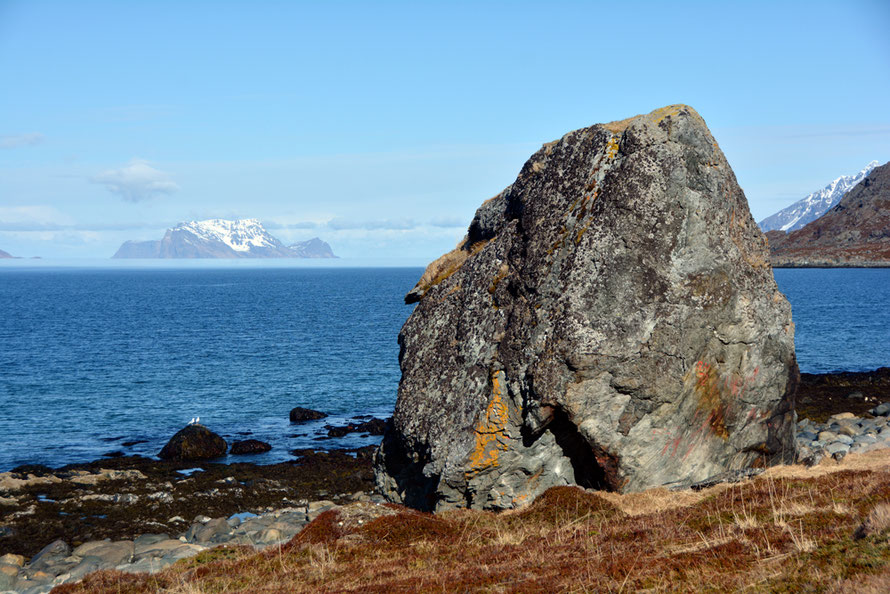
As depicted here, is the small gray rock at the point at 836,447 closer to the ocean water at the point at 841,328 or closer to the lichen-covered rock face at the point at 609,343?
the lichen-covered rock face at the point at 609,343

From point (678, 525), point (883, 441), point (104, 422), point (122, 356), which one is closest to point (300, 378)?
point (104, 422)

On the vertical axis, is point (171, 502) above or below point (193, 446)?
below

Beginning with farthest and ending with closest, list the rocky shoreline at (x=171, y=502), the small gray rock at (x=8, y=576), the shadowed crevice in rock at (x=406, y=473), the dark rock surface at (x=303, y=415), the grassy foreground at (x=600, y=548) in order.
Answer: the dark rock surface at (x=303, y=415)
the rocky shoreline at (x=171, y=502)
the shadowed crevice in rock at (x=406, y=473)
the small gray rock at (x=8, y=576)
the grassy foreground at (x=600, y=548)

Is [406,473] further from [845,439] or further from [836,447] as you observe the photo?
[845,439]

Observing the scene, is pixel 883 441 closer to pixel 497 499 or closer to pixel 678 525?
pixel 497 499

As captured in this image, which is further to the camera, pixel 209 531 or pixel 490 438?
pixel 209 531

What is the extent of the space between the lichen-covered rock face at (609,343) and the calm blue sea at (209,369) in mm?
20133

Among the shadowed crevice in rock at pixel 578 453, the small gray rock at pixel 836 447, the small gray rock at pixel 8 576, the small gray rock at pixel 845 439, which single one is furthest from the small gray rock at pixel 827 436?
the small gray rock at pixel 8 576

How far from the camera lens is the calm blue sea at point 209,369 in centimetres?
3944

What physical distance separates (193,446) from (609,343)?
82.8 feet

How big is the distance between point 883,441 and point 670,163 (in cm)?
1594

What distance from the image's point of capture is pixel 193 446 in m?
34.4

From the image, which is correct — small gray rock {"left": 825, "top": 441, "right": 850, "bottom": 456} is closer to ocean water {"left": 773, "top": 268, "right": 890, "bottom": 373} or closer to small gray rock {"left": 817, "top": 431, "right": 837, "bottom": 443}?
small gray rock {"left": 817, "top": 431, "right": 837, "bottom": 443}

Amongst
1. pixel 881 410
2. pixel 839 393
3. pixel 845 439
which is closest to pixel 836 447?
pixel 845 439
